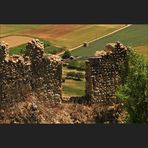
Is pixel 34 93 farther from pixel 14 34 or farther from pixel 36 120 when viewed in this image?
pixel 14 34

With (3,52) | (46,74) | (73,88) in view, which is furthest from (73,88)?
(3,52)

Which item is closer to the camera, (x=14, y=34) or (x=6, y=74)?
(x=6, y=74)

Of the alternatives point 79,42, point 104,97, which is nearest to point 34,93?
point 104,97

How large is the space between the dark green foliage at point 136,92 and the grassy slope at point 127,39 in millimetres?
26168

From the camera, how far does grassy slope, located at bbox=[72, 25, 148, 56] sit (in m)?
86.6

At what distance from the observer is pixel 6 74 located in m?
54.2

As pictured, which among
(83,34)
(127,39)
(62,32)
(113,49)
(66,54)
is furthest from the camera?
(62,32)

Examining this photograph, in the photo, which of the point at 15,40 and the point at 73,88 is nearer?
the point at 73,88

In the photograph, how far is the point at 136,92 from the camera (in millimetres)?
55938

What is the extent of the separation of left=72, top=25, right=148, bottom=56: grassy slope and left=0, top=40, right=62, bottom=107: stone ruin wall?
27266 mm

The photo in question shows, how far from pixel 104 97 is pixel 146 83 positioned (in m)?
2.62

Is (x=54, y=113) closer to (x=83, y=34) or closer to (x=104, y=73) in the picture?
(x=104, y=73)

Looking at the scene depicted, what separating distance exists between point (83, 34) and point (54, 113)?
42.0 m

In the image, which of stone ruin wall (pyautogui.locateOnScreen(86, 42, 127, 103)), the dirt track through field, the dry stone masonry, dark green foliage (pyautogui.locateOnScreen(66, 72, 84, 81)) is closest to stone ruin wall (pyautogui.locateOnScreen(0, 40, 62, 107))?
the dry stone masonry
